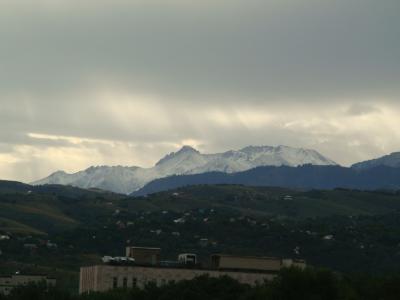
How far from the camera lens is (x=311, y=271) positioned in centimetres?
19188

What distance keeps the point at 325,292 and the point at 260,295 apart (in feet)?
31.5

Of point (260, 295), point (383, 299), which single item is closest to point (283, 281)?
point (260, 295)

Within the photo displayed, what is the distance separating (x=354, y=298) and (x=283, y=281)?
419 inches

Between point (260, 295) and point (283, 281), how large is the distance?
406 cm

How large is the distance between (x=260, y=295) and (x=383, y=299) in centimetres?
2068

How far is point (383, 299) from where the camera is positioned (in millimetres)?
198875

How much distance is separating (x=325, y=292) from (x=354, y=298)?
16.9 ft

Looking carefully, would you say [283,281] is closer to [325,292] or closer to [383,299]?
[325,292]

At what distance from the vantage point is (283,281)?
190 m

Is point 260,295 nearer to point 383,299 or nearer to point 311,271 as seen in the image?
point 311,271

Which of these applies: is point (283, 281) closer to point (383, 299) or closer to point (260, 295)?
point (260, 295)

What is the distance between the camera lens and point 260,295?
190750mm

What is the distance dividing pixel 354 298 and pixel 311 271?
7318 millimetres

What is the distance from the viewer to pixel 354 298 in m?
190
